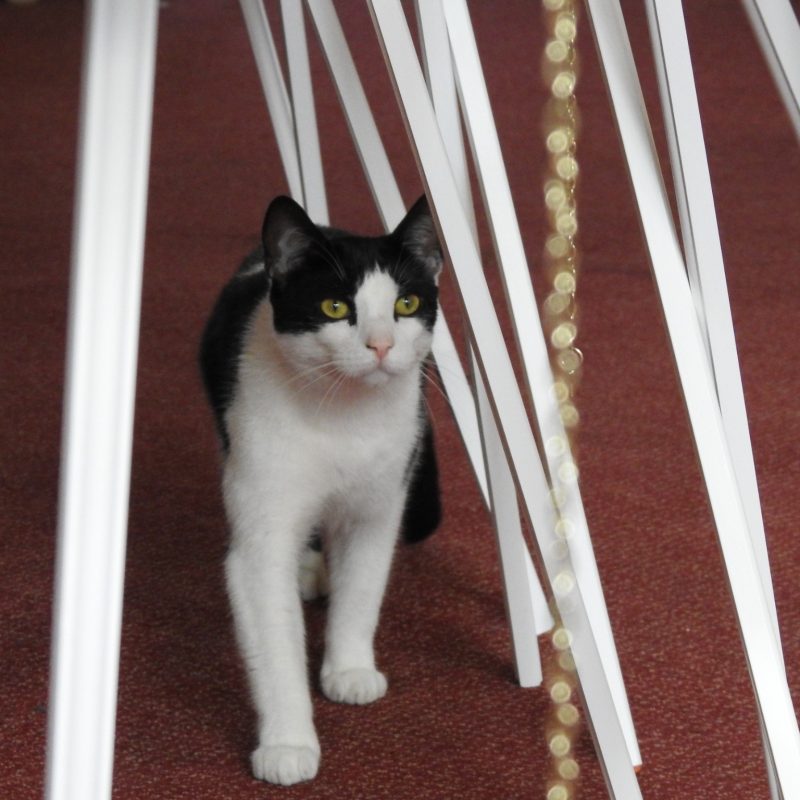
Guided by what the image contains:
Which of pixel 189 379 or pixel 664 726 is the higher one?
pixel 189 379

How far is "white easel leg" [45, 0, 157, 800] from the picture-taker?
0.44 m

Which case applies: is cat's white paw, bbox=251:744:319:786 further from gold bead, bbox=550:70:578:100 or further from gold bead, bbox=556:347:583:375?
gold bead, bbox=550:70:578:100

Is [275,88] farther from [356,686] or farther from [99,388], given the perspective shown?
[99,388]

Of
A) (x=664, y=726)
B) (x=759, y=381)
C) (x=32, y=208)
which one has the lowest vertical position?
(x=664, y=726)

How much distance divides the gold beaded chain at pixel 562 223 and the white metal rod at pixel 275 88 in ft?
1.99

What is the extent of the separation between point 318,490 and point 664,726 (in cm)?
33

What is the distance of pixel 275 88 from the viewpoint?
3.99 feet

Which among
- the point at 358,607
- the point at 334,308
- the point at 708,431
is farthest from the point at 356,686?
the point at 708,431

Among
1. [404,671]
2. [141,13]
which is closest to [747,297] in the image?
[404,671]

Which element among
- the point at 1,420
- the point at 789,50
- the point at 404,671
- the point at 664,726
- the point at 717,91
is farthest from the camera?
the point at 717,91

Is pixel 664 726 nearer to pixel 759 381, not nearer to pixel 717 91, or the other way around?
pixel 759 381

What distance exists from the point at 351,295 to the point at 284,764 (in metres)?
0.35

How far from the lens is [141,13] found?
0.44 m

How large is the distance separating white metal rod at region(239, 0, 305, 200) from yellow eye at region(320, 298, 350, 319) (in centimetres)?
29
